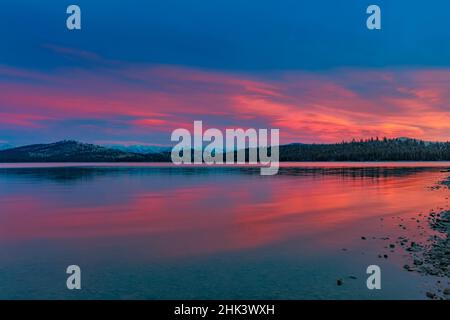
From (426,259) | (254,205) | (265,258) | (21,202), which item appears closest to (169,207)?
(254,205)

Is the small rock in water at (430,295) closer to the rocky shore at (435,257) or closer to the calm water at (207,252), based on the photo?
the rocky shore at (435,257)

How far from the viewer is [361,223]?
94.1 feet

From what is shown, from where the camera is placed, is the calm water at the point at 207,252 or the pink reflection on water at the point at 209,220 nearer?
the calm water at the point at 207,252

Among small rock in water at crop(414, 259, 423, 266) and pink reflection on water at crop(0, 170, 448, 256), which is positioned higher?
small rock in water at crop(414, 259, 423, 266)

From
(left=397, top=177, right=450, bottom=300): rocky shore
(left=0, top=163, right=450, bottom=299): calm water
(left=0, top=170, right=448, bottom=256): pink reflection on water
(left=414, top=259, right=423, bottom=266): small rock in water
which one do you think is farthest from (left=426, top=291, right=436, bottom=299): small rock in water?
(left=0, top=170, right=448, bottom=256): pink reflection on water

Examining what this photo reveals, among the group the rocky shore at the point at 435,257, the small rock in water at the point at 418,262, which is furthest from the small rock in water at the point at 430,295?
the small rock in water at the point at 418,262

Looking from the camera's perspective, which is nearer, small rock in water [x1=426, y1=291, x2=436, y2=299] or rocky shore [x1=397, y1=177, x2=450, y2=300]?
small rock in water [x1=426, y1=291, x2=436, y2=299]

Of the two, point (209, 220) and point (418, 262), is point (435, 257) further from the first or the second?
point (209, 220)

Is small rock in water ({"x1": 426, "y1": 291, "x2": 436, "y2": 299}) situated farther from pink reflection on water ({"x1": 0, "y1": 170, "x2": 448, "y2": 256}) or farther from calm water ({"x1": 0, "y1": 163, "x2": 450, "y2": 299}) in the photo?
pink reflection on water ({"x1": 0, "y1": 170, "x2": 448, "y2": 256})

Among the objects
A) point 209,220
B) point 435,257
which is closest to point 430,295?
point 435,257

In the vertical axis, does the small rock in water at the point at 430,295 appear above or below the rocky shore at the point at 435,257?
below

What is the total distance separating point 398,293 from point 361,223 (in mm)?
15604

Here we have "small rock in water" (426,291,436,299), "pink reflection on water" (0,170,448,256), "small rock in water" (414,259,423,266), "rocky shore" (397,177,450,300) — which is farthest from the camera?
"pink reflection on water" (0,170,448,256)
